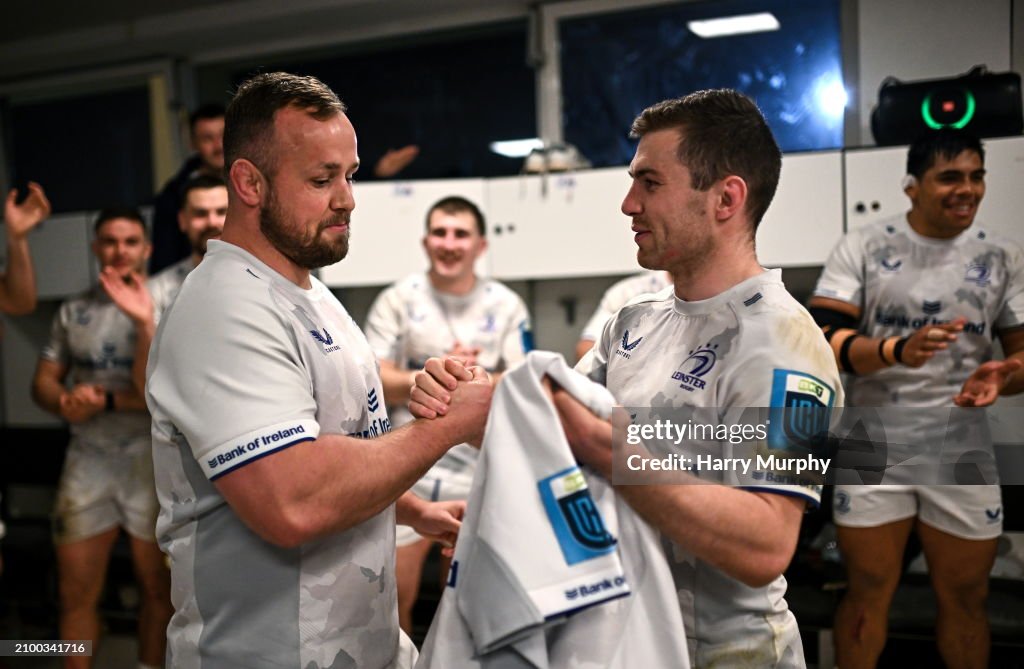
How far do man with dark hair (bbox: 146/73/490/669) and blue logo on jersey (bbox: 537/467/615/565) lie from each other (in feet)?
0.73

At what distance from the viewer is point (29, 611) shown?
366cm

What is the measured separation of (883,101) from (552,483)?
234 centimetres

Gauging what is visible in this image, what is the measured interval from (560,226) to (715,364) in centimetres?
233

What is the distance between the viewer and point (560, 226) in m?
3.43

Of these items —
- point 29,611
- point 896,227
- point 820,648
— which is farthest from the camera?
point 29,611

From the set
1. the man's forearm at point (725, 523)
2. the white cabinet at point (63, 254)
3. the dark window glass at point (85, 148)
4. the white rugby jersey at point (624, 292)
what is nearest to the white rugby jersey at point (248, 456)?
the man's forearm at point (725, 523)

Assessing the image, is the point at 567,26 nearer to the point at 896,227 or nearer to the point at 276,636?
the point at 896,227

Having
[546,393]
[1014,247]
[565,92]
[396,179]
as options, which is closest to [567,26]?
[565,92]

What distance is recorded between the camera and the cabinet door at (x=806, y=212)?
3.03m

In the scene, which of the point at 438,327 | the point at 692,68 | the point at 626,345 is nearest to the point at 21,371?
the point at 438,327

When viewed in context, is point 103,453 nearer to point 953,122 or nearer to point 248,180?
point 248,180

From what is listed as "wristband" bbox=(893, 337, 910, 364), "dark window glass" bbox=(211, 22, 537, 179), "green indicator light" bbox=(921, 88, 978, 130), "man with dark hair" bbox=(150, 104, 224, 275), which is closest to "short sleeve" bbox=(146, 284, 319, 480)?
"wristband" bbox=(893, 337, 910, 364)

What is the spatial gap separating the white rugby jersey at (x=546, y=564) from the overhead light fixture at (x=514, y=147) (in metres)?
3.15

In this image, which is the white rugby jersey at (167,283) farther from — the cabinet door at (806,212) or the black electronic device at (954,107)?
the black electronic device at (954,107)
